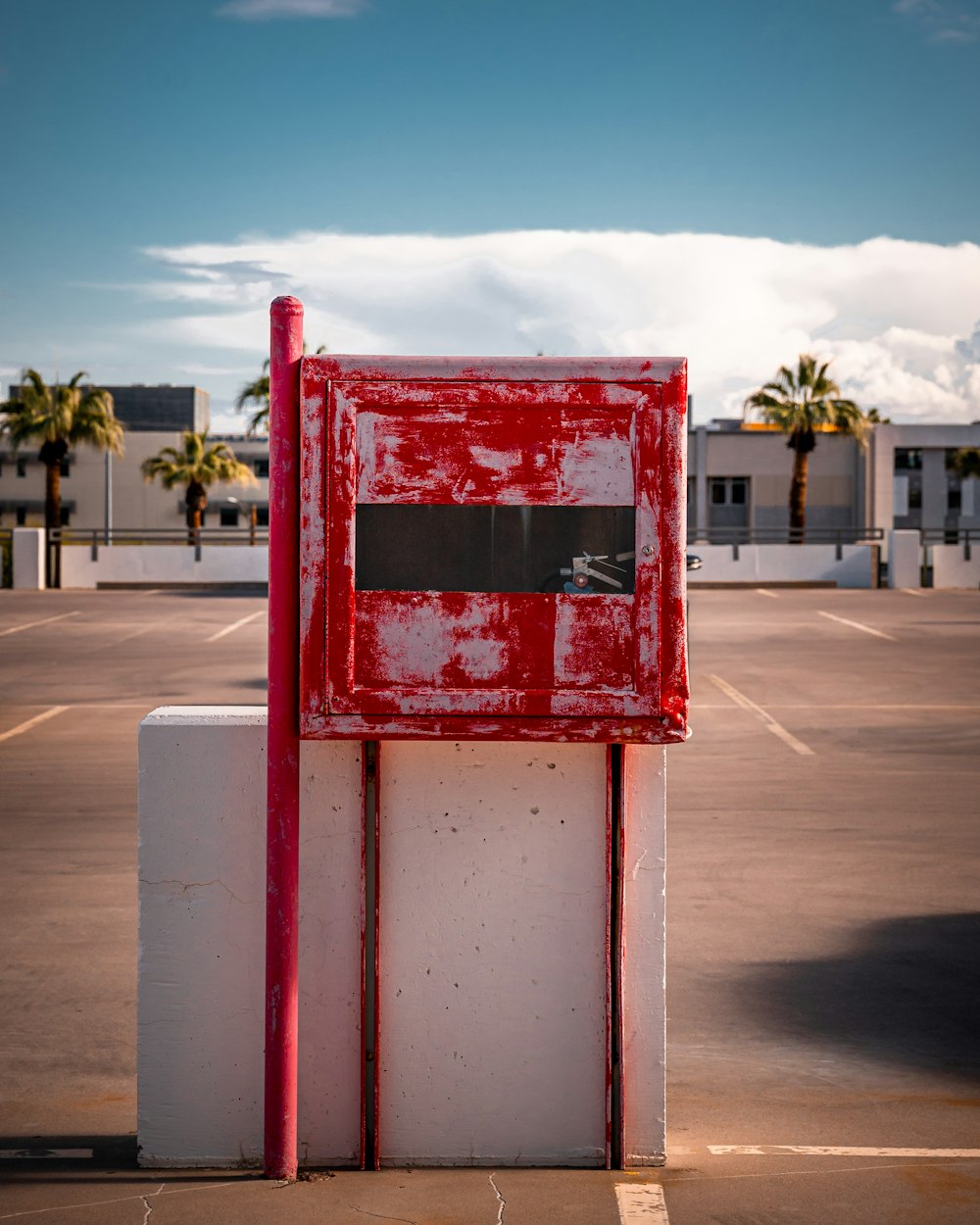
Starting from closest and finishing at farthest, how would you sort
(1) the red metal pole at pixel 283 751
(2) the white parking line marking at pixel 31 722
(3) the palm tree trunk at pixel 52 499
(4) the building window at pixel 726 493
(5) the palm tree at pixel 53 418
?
(1) the red metal pole at pixel 283 751, (2) the white parking line marking at pixel 31 722, (3) the palm tree trunk at pixel 52 499, (5) the palm tree at pixel 53 418, (4) the building window at pixel 726 493

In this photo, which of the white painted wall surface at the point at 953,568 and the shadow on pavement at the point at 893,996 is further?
the white painted wall surface at the point at 953,568

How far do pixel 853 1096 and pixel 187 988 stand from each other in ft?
8.06

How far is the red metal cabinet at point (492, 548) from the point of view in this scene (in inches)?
152

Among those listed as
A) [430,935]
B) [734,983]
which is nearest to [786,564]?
[734,983]

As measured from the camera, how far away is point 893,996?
6.29 metres

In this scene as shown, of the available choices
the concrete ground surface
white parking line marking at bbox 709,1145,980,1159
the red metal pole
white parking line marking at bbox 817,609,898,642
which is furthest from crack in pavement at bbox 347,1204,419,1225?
white parking line marking at bbox 817,609,898,642

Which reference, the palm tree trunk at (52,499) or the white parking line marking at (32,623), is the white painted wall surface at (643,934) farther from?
the palm tree trunk at (52,499)

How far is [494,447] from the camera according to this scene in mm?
3883

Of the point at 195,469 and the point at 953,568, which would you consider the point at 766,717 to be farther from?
the point at 195,469

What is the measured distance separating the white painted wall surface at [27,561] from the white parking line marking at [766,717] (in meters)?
23.3

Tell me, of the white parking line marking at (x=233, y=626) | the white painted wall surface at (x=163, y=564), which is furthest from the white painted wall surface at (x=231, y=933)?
the white painted wall surface at (x=163, y=564)

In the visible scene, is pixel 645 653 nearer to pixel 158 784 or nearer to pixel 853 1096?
pixel 158 784

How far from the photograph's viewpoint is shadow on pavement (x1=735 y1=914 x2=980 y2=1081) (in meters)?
5.66

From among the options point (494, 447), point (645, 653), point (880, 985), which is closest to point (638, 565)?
point (645, 653)
